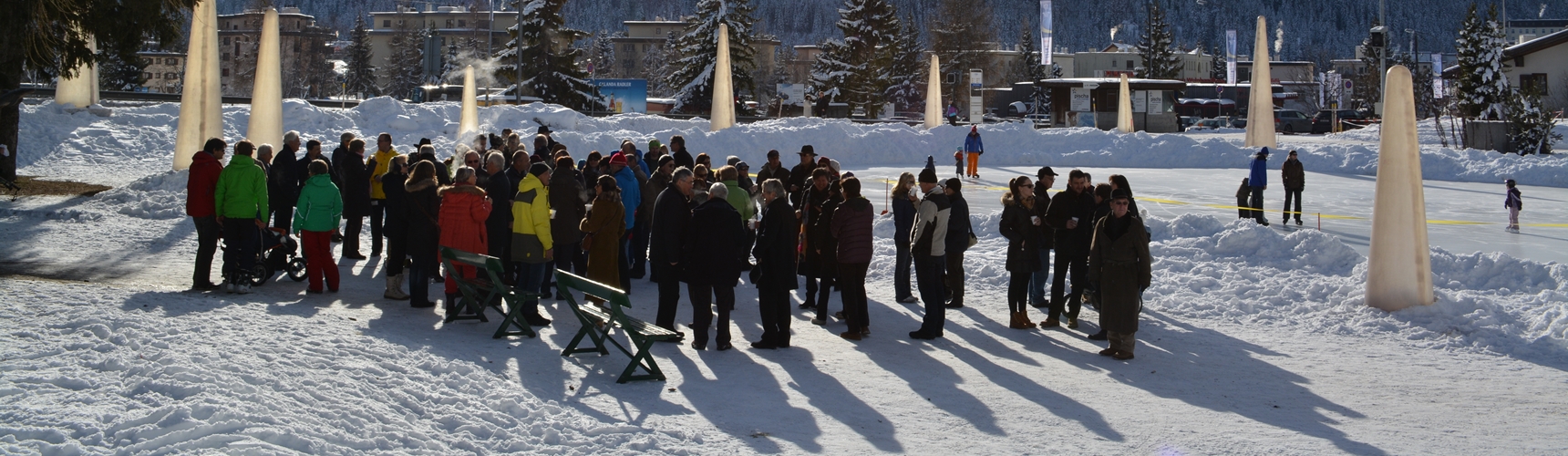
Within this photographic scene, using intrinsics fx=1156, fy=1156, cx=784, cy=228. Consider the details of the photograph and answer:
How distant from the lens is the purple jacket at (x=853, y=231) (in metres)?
8.88

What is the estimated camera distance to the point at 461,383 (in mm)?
6660

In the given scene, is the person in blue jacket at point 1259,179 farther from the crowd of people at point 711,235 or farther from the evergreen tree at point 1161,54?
the evergreen tree at point 1161,54

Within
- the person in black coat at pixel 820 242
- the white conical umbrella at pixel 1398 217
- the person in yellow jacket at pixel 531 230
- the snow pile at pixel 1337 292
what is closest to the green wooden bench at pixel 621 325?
the person in yellow jacket at pixel 531 230

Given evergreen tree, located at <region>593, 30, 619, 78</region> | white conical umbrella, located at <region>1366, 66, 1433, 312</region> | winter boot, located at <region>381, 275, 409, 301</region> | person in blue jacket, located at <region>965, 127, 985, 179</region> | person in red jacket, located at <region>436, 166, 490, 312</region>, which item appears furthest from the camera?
evergreen tree, located at <region>593, 30, 619, 78</region>

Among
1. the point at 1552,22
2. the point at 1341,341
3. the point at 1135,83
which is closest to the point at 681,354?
the point at 1341,341

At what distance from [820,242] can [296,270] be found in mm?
4848

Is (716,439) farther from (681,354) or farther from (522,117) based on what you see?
(522,117)

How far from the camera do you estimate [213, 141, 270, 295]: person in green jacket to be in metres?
9.44

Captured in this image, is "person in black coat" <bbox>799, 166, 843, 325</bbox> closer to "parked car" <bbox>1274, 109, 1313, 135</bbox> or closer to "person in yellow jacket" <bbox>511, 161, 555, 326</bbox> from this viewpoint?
"person in yellow jacket" <bbox>511, 161, 555, 326</bbox>

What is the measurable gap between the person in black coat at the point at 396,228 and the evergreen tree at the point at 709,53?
137 ft

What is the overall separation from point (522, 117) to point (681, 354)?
75.5 ft

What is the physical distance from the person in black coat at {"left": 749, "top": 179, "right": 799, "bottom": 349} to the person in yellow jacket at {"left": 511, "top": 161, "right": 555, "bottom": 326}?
1750mm

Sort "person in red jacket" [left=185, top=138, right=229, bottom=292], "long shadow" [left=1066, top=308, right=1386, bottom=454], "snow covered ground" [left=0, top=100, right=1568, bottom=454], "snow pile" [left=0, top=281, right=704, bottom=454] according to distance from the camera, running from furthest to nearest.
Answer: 1. "person in red jacket" [left=185, top=138, right=229, bottom=292]
2. "long shadow" [left=1066, top=308, right=1386, bottom=454]
3. "snow covered ground" [left=0, top=100, right=1568, bottom=454]
4. "snow pile" [left=0, top=281, right=704, bottom=454]

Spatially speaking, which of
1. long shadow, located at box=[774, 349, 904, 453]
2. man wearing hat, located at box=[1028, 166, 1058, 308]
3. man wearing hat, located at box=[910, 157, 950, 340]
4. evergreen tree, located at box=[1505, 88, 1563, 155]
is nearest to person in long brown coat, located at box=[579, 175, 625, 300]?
long shadow, located at box=[774, 349, 904, 453]
